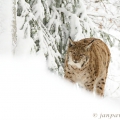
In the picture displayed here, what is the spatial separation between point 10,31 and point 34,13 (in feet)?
5.90

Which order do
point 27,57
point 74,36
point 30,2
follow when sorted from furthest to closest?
point 74,36
point 30,2
point 27,57

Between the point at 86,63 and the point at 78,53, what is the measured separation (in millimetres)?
253

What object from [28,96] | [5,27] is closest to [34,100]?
[28,96]

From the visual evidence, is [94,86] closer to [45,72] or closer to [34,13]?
[45,72]

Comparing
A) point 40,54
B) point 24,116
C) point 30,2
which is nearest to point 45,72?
point 40,54

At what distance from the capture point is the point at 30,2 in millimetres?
6152

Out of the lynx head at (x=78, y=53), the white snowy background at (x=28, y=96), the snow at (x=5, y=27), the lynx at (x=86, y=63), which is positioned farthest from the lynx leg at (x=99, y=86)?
the snow at (x=5, y=27)

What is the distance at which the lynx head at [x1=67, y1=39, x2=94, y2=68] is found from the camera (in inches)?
216

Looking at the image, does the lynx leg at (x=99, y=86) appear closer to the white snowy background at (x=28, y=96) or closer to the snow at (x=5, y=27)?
the white snowy background at (x=28, y=96)

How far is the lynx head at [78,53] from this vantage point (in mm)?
5480

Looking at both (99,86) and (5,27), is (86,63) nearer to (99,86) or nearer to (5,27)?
(99,86)

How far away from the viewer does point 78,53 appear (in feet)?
18.0

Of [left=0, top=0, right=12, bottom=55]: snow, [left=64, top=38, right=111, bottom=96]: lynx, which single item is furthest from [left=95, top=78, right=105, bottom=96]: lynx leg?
[left=0, top=0, right=12, bottom=55]: snow

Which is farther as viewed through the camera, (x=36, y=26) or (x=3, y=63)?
(x=36, y=26)
